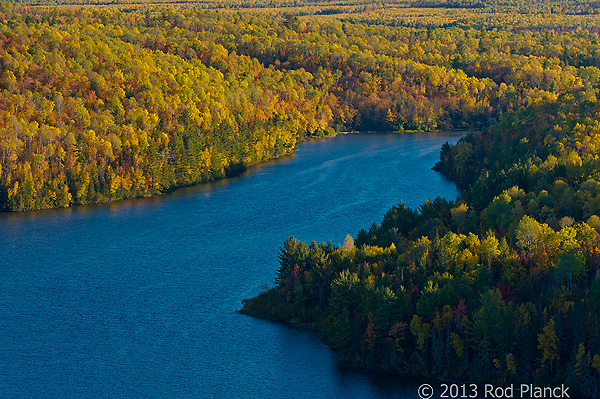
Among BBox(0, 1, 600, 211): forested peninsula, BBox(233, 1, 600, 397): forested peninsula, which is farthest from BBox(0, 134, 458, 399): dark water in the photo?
BBox(0, 1, 600, 211): forested peninsula

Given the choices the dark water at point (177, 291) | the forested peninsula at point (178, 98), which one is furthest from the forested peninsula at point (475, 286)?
the forested peninsula at point (178, 98)

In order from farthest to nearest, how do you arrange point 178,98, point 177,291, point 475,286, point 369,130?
1. point 369,130
2. point 178,98
3. point 177,291
4. point 475,286

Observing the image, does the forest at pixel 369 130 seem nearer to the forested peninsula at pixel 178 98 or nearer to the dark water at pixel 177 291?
the forested peninsula at pixel 178 98

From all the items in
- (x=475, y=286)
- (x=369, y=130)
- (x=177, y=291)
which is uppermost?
(x=475, y=286)

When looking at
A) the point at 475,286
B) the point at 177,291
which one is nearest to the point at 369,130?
the point at 177,291

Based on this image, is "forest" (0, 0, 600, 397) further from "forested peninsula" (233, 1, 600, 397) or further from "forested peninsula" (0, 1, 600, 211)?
"forested peninsula" (0, 1, 600, 211)

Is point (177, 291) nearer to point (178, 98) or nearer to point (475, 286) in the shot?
point (475, 286)
